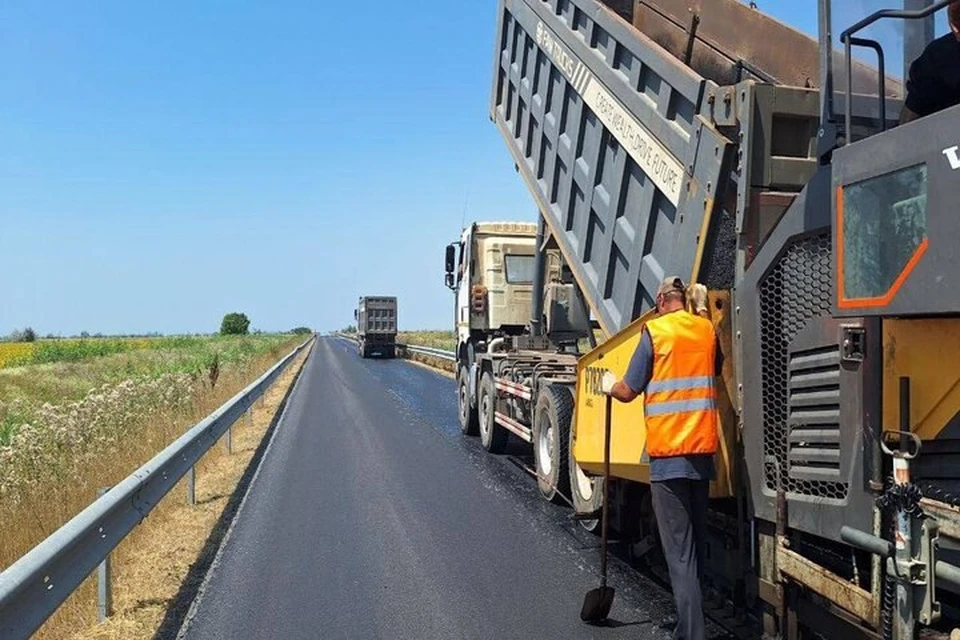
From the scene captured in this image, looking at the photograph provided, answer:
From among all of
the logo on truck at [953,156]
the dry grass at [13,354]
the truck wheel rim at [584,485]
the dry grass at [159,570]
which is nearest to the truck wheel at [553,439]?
the truck wheel rim at [584,485]

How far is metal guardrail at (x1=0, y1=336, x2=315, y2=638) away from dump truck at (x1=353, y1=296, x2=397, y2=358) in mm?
37321

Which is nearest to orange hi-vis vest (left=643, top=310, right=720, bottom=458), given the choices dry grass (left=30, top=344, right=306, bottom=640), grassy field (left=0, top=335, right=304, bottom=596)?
dry grass (left=30, top=344, right=306, bottom=640)

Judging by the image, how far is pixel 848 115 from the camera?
312cm

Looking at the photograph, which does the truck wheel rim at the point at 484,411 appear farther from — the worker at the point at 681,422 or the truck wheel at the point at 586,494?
the worker at the point at 681,422

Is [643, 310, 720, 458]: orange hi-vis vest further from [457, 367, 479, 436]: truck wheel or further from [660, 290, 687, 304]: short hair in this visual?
[457, 367, 479, 436]: truck wheel

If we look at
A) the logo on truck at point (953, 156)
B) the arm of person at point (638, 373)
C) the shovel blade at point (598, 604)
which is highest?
the logo on truck at point (953, 156)

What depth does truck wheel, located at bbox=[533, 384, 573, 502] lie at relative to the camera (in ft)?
23.9

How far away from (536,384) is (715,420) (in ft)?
14.1

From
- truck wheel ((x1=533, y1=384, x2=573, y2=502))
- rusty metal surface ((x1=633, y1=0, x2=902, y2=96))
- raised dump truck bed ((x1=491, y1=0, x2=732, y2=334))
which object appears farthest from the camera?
truck wheel ((x1=533, y1=384, x2=573, y2=502))

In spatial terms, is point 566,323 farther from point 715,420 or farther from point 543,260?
point 715,420

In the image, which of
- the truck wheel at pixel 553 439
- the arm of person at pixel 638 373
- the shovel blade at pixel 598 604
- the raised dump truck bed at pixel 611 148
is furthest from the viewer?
the truck wheel at pixel 553 439

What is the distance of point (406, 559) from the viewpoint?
19.5 ft

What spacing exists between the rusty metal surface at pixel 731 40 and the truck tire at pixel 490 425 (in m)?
5.37

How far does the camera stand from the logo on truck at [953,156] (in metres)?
2.42
